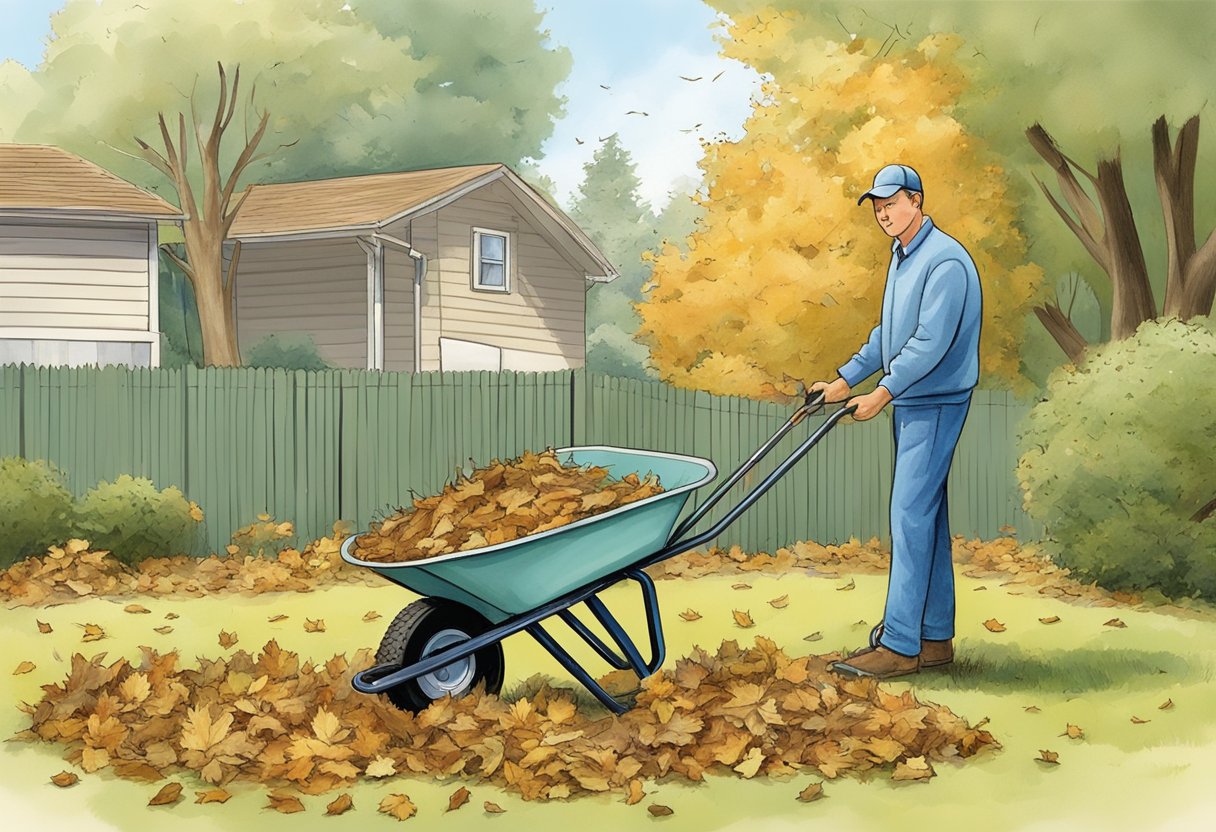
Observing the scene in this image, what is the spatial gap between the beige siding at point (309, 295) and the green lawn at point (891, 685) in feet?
37.5

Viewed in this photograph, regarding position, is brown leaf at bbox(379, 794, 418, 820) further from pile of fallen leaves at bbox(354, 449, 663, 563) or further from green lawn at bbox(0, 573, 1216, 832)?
pile of fallen leaves at bbox(354, 449, 663, 563)

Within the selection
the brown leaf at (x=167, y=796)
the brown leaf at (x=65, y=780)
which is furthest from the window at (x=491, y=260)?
the brown leaf at (x=167, y=796)

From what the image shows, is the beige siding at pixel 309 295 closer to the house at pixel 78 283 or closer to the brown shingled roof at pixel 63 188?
the brown shingled roof at pixel 63 188

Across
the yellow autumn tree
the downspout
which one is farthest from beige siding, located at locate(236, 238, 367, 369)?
the yellow autumn tree

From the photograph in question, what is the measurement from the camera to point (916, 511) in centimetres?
630

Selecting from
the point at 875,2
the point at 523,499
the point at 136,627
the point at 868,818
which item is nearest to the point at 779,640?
the point at 523,499

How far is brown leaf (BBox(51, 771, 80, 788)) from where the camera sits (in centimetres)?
498

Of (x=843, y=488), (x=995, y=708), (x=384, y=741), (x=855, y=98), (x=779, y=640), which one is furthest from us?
(x=855, y=98)

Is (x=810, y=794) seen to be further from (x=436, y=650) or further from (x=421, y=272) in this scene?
(x=421, y=272)

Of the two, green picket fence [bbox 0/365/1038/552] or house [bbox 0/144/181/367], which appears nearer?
green picket fence [bbox 0/365/1038/552]

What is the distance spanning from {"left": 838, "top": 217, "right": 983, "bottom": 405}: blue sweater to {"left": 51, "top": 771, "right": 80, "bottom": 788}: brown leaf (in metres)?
3.75

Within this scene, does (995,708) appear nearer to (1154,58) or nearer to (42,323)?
(1154,58)

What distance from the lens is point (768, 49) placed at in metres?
16.5

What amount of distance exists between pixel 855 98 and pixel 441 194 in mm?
7032
